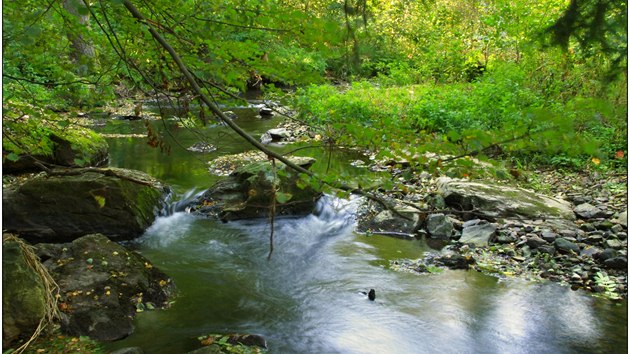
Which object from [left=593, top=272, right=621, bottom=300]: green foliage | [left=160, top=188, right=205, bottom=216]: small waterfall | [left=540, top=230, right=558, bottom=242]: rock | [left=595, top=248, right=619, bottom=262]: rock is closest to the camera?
[left=593, top=272, right=621, bottom=300]: green foliage

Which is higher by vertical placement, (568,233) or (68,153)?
(68,153)

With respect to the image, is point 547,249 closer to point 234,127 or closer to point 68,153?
point 234,127

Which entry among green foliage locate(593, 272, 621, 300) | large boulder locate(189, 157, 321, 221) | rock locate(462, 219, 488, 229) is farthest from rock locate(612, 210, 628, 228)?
large boulder locate(189, 157, 321, 221)

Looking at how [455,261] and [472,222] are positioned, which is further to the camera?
Answer: [472,222]

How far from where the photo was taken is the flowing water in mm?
4848

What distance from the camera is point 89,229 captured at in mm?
7086

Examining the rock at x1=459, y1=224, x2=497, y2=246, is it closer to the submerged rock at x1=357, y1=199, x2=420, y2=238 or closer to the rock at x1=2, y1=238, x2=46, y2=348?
the submerged rock at x1=357, y1=199, x2=420, y2=238

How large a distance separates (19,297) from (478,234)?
5682 millimetres

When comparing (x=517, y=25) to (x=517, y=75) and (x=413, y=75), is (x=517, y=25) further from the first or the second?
(x=413, y=75)

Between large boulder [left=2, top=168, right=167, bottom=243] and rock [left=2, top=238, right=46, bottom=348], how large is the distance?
2679 millimetres

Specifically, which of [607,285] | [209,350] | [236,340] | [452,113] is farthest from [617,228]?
[209,350]

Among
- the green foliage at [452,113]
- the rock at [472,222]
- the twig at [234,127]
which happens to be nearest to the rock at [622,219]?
the green foliage at [452,113]

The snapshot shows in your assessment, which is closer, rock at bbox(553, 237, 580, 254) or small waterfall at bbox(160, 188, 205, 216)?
rock at bbox(553, 237, 580, 254)

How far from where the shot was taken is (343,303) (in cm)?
570
